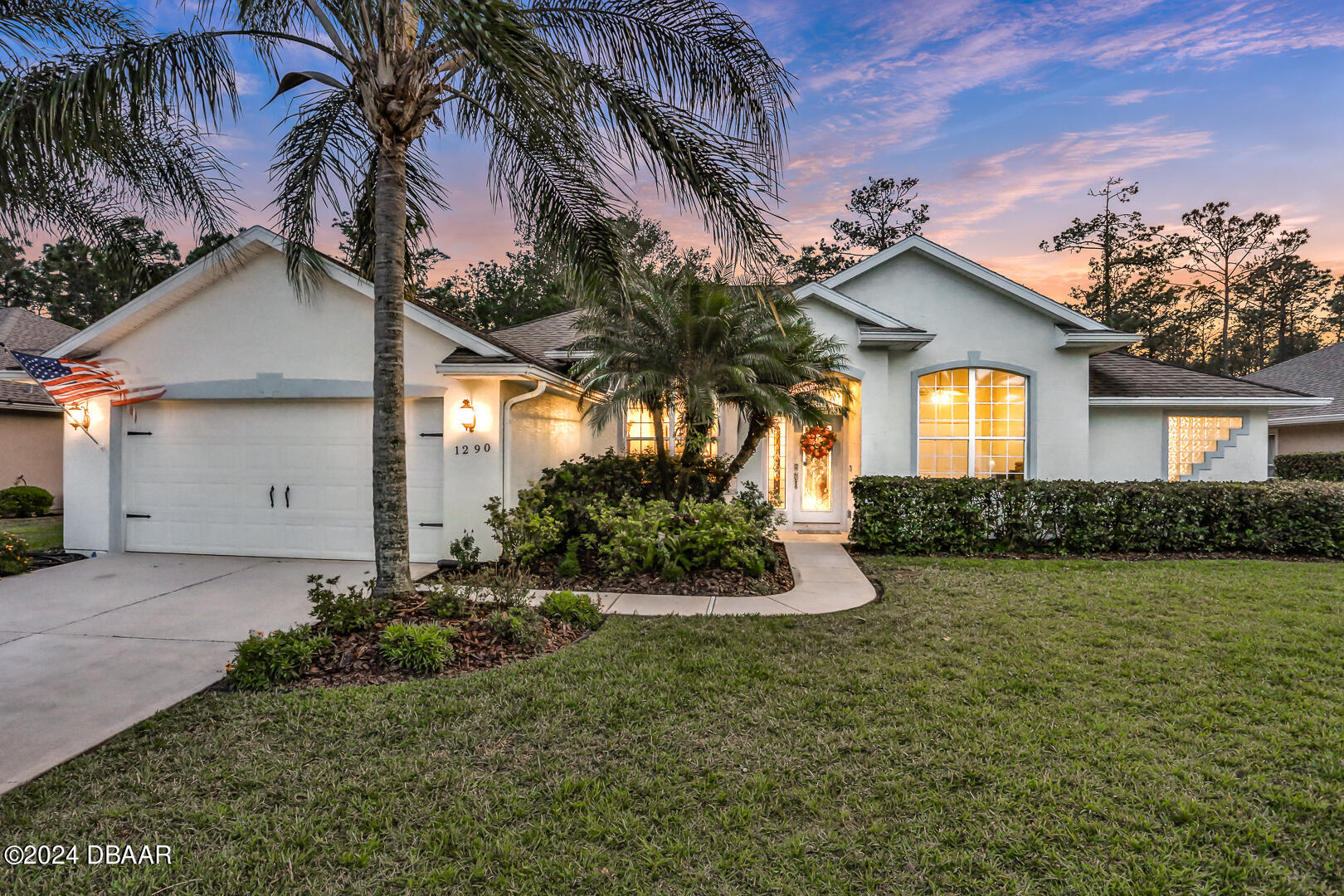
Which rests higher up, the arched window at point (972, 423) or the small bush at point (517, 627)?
the arched window at point (972, 423)

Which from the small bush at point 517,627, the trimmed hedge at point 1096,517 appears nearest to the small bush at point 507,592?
the small bush at point 517,627

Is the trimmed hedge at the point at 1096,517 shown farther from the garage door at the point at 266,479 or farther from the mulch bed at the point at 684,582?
the garage door at the point at 266,479

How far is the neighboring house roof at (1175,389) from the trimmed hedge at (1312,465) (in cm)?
441

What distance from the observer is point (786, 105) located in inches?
215

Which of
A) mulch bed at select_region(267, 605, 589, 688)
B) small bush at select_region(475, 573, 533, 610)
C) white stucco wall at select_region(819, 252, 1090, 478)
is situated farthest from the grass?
white stucco wall at select_region(819, 252, 1090, 478)

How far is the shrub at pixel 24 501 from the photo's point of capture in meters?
12.4

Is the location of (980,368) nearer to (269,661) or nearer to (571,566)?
(571,566)

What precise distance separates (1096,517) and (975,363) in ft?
11.5

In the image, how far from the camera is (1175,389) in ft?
38.5

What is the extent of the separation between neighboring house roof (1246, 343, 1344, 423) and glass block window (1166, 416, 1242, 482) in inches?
231

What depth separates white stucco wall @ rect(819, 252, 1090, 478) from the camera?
11070 millimetres

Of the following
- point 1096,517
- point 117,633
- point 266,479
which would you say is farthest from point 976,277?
Result: point 117,633

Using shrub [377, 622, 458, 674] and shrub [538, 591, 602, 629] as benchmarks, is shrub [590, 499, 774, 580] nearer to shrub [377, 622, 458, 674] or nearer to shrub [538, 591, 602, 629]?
shrub [538, 591, 602, 629]

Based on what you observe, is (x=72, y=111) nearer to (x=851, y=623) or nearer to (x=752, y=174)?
(x=752, y=174)
